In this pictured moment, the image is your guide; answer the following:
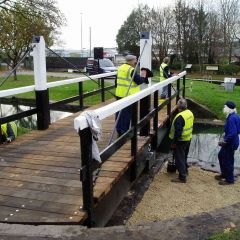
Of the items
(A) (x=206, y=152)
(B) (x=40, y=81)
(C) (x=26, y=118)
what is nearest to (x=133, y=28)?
(C) (x=26, y=118)

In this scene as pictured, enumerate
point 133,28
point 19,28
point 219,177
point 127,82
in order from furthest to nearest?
point 133,28 → point 19,28 → point 219,177 → point 127,82

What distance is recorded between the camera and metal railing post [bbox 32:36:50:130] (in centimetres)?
666

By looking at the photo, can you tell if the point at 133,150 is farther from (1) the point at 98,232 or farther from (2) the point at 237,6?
(2) the point at 237,6

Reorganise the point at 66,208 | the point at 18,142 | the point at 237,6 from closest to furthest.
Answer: the point at 66,208 < the point at 18,142 < the point at 237,6

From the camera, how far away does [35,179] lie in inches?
177

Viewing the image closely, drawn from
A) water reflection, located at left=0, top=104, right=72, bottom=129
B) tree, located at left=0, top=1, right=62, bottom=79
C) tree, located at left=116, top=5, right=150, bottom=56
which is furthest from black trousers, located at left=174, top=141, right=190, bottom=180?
tree, located at left=116, top=5, right=150, bottom=56

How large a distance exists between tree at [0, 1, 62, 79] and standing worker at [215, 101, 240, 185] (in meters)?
16.5

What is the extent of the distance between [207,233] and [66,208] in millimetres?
1386

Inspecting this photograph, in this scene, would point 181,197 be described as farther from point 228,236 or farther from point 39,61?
point 228,236

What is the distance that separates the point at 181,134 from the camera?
24.7ft

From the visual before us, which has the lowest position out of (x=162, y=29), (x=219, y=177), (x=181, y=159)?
(x=219, y=177)

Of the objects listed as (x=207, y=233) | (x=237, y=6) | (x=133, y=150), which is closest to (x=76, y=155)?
(x=133, y=150)

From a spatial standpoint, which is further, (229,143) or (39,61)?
(229,143)

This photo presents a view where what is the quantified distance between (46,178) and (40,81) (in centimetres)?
282
